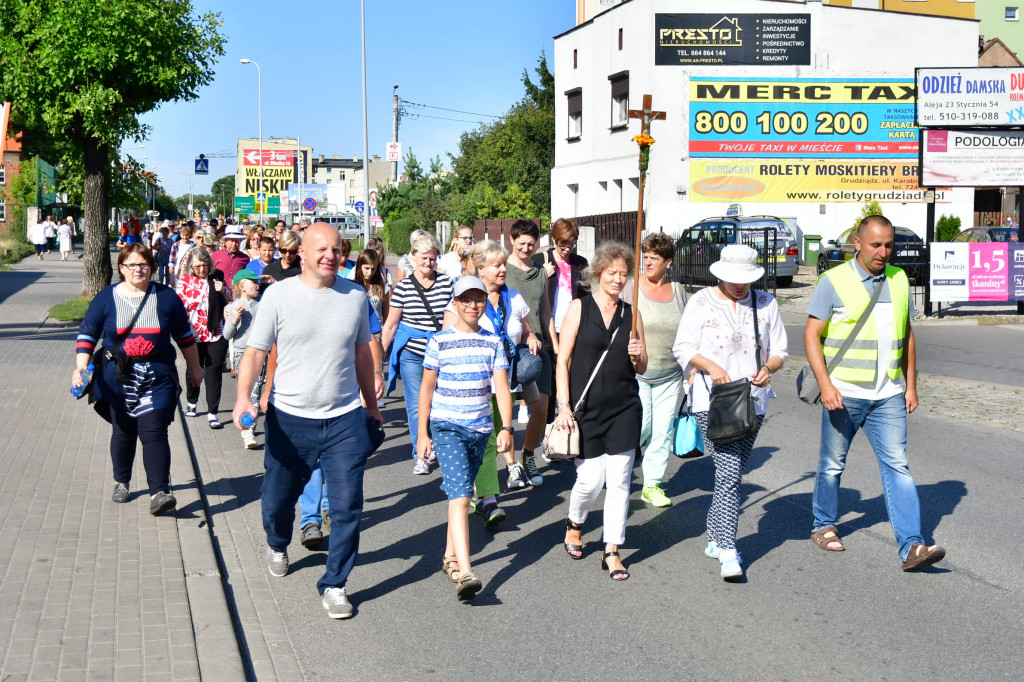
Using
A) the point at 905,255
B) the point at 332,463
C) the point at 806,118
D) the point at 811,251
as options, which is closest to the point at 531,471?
the point at 332,463

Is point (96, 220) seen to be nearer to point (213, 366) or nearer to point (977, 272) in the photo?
point (213, 366)

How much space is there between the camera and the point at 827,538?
634 cm

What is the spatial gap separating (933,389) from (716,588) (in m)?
8.07

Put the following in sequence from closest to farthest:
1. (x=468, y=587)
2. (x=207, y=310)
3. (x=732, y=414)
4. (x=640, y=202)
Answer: (x=468, y=587) → (x=732, y=414) → (x=640, y=202) → (x=207, y=310)

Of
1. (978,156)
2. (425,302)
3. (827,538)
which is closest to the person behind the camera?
(827,538)

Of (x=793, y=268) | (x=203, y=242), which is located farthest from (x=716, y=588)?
(x=793, y=268)

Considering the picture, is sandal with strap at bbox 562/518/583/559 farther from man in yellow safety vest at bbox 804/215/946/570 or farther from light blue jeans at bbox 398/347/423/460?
light blue jeans at bbox 398/347/423/460

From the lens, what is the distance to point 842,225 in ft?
128

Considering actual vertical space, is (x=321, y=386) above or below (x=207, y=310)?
below

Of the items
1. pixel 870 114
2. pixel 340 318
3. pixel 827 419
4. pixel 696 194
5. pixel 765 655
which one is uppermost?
pixel 870 114

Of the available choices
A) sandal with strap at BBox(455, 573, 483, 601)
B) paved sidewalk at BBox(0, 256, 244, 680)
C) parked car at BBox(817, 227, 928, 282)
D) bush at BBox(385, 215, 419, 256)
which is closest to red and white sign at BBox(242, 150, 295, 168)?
bush at BBox(385, 215, 419, 256)

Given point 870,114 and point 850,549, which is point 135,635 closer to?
point 850,549

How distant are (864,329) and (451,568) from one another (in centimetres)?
252

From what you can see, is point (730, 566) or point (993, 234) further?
point (993, 234)
